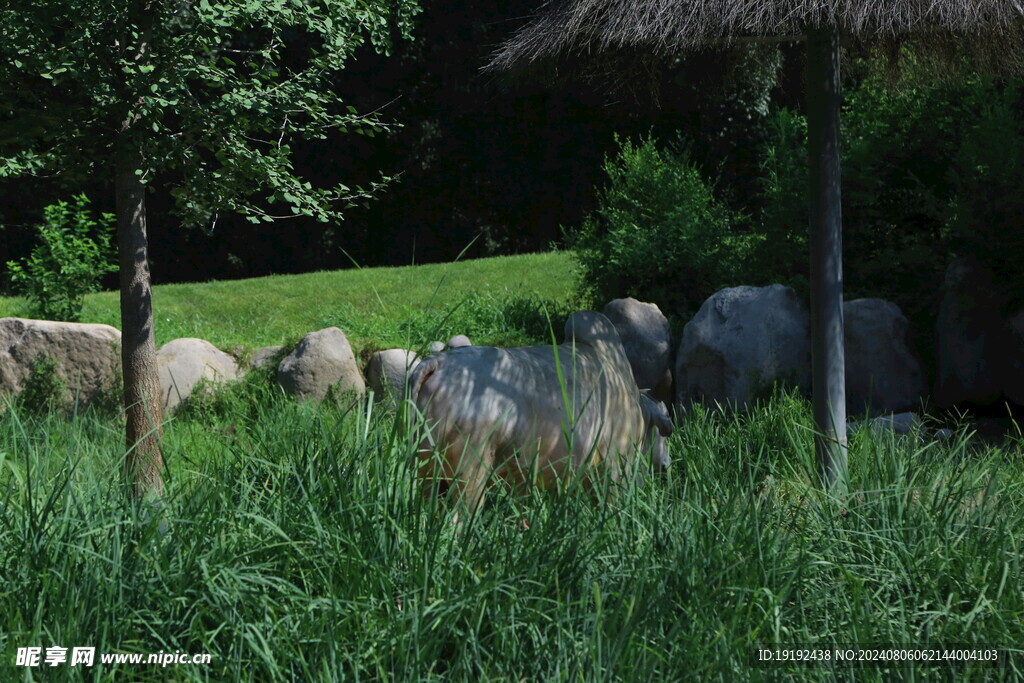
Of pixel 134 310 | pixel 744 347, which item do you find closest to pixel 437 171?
pixel 744 347

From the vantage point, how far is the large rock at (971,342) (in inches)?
344

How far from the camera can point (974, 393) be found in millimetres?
8766

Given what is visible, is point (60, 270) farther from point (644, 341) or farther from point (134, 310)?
point (644, 341)

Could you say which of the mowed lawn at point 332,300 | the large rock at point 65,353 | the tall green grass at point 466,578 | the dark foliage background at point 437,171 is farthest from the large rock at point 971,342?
the dark foliage background at point 437,171

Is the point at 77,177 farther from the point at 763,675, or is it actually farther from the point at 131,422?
the point at 763,675

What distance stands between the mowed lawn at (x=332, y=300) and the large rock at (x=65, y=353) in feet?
4.15

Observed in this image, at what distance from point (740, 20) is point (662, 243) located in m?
5.79

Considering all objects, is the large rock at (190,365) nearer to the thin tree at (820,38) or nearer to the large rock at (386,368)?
the large rock at (386,368)

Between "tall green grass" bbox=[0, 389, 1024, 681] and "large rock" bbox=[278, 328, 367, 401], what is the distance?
4867 mm

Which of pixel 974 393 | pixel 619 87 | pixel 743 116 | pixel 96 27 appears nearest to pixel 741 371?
pixel 974 393

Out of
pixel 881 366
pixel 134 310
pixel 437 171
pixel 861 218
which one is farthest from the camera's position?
pixel 437 171

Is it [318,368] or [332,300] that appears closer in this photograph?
[318,368]

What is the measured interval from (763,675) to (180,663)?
1664mm

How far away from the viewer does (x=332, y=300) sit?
1163cm
